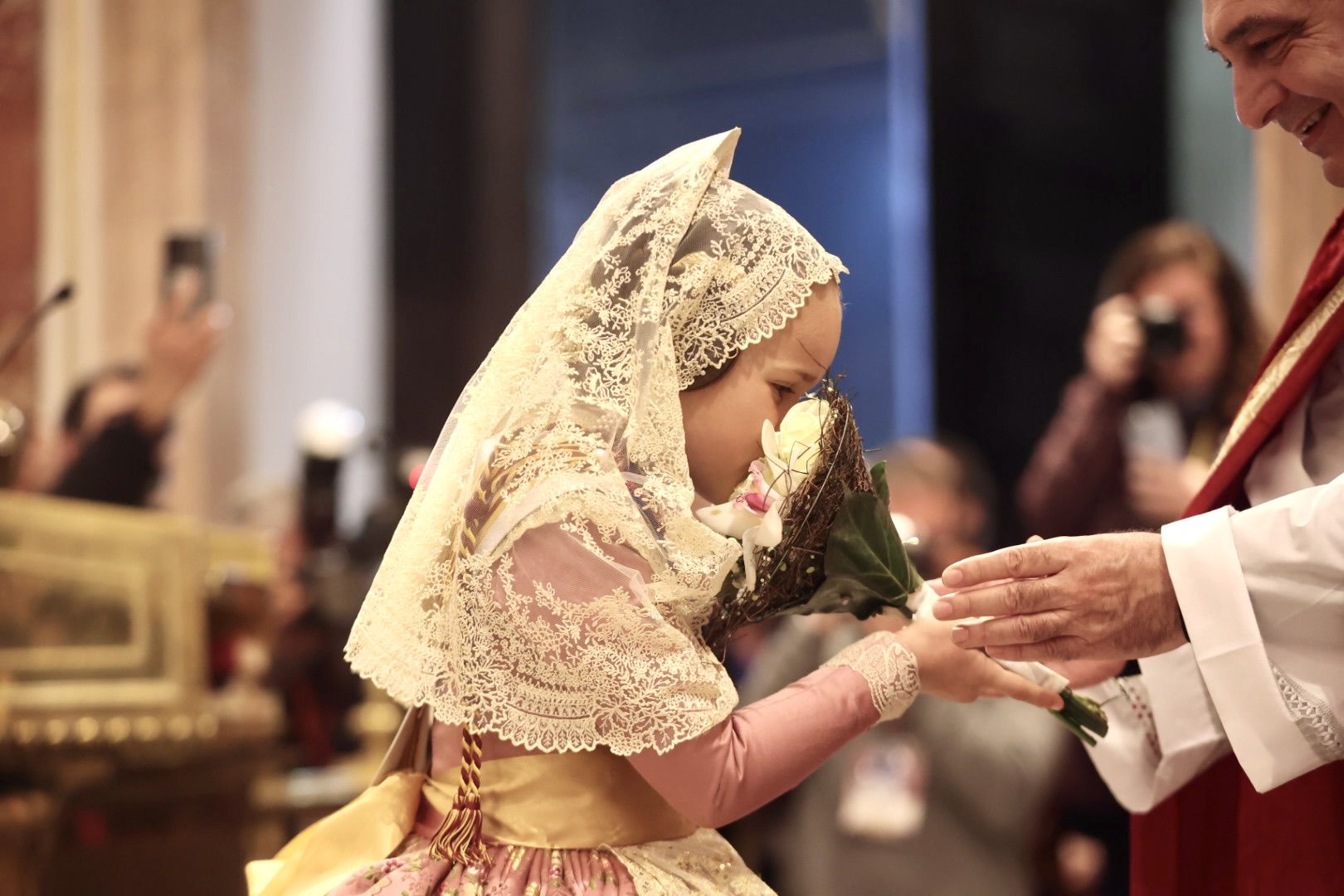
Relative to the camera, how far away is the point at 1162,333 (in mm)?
3863

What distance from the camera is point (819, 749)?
1793 millimetres

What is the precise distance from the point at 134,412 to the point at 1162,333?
9.76 ft

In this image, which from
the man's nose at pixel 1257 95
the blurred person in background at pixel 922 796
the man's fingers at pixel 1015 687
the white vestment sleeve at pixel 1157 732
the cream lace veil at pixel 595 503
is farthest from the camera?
the blurred person in background at pixel 922 796

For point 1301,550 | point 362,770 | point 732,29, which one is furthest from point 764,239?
point 732,29

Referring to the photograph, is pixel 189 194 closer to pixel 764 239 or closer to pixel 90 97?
pixel 90 97

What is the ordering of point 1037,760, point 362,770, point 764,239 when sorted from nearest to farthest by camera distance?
point 764,239, point 1037,760, point 362,770

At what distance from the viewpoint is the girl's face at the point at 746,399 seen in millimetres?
1932

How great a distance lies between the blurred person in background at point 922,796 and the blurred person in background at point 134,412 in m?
1.96

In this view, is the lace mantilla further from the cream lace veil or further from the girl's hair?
the girl's hair

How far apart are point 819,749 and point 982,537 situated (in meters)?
4.22

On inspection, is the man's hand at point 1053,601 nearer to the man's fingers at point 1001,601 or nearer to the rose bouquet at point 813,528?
the man's fingers at point 1001,601

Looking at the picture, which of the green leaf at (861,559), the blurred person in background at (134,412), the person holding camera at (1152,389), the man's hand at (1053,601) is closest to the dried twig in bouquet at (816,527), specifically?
the green leaf at (861,559)

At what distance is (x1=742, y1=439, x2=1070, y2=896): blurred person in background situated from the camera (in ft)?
13.2

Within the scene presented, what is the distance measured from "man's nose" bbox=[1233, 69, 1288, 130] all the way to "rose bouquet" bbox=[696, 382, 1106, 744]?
2.57 ft
